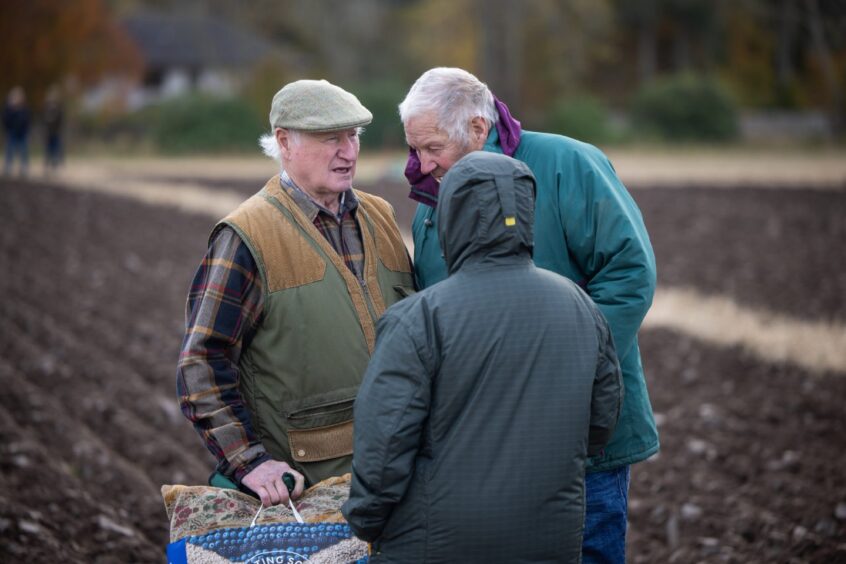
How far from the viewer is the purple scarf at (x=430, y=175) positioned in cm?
358

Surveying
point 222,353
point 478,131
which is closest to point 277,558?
point 222,353

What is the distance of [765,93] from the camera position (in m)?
53.5

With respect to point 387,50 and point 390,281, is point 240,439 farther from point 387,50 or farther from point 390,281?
point 387,50

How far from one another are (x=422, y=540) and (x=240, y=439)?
80cm

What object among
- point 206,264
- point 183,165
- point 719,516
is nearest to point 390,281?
point 206,264

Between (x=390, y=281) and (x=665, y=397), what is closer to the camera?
(x=390, y=281)

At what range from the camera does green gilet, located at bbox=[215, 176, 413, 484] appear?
339 centimetres

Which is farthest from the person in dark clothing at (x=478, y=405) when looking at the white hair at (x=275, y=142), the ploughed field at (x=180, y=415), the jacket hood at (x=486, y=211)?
the ploughed field at (x=180, y=415)

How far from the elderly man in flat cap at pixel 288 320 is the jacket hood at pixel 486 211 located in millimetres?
707

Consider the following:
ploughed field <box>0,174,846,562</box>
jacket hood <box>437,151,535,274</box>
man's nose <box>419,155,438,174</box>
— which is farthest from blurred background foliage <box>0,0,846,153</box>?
jacket hood <box>437,151,535,274</box>

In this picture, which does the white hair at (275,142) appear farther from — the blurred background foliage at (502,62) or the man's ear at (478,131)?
the blurred background foliage at (502,62)

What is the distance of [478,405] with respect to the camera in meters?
2.74

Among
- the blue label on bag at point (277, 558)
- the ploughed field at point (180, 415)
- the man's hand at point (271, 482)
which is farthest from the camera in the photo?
the ploughed field at point (180, 415)

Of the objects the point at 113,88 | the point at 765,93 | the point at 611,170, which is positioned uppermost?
the point at 611,170
